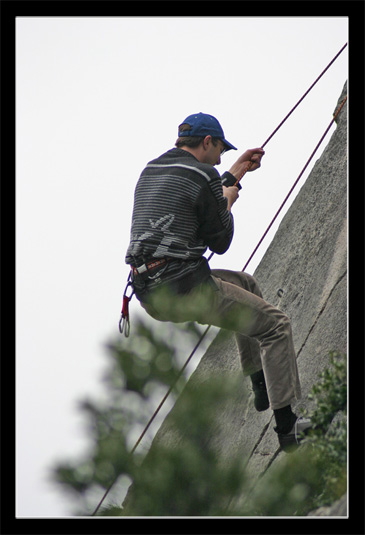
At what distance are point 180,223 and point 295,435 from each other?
4.51 feet

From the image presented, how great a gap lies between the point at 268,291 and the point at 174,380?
3.20 metres

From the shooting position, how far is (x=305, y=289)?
6141 millimetres

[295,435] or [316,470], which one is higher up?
[316,470]

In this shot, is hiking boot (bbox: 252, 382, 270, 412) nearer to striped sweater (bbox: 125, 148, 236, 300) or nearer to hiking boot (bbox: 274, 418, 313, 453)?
hiking boot (bbox: 274, 418, 313, 453)

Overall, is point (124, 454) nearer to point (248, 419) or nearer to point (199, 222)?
point (199, 222)

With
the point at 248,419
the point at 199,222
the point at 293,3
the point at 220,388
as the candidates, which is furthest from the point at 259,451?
the point at 293,3

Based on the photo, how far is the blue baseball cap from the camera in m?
4.71

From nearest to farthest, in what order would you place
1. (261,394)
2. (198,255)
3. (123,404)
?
(123,404)
(198,255)
(261,394)

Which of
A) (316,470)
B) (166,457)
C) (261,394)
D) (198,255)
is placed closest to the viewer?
(166,457)

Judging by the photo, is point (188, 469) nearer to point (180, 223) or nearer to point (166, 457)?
point (166, 457)

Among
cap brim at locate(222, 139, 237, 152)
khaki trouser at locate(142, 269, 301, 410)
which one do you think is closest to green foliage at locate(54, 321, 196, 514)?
khaki trouser at locate(142, 269, 301, 410)

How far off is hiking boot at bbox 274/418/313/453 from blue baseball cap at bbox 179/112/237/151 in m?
1.74

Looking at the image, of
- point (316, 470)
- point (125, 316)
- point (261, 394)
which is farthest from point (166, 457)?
point (261, 394)

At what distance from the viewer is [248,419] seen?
5652mm
